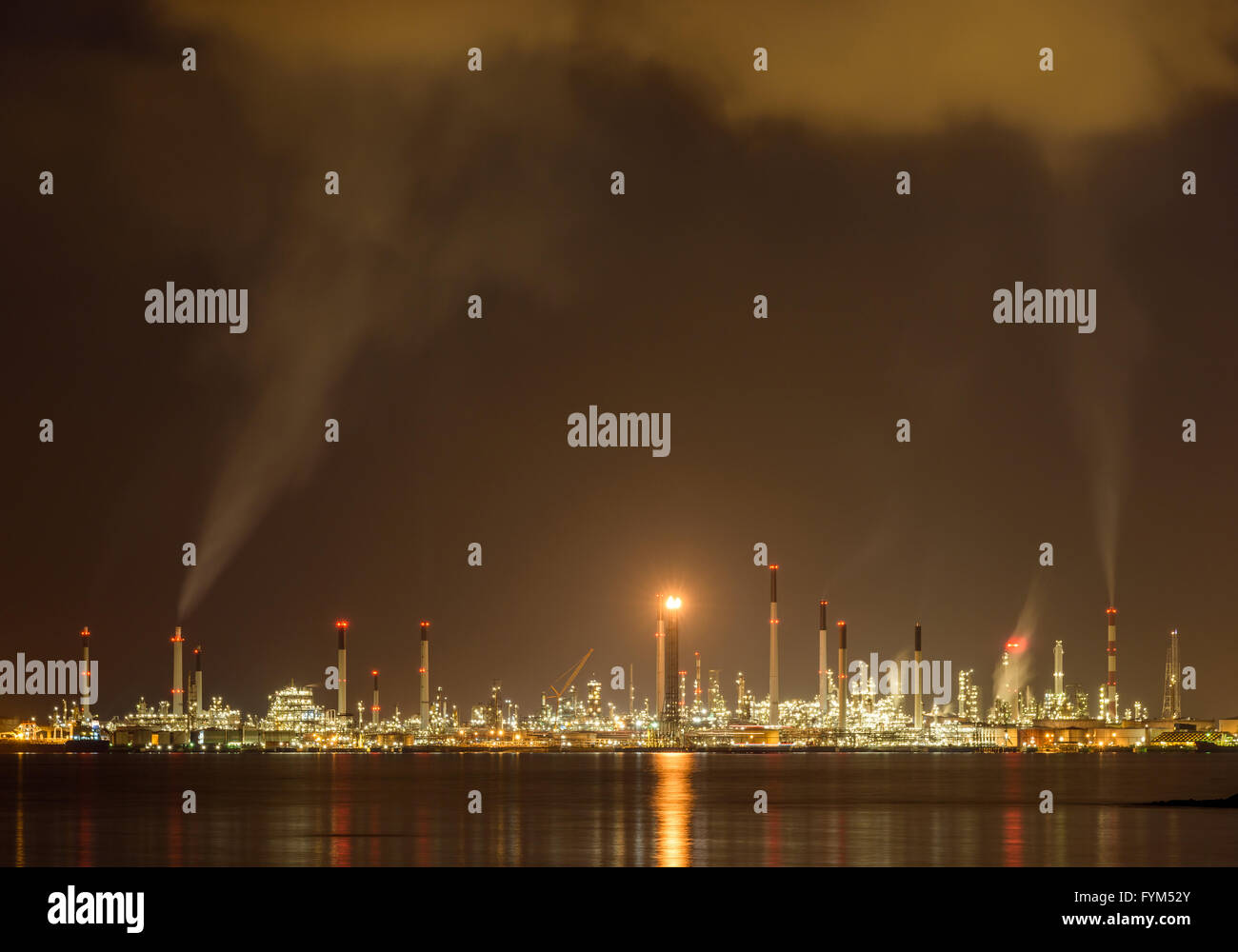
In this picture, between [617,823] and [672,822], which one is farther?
[672,822]

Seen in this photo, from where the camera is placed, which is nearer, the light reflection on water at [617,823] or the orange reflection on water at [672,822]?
the orange reflection on water at [672,822]

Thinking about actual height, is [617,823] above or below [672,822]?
above
